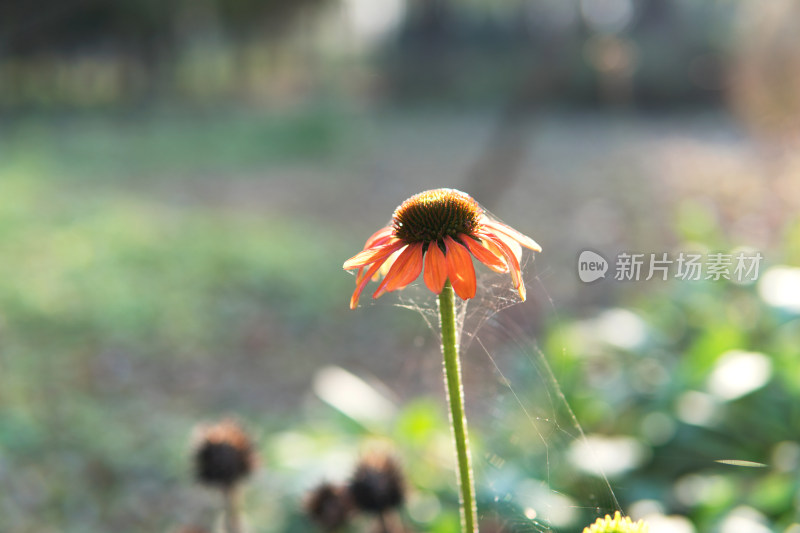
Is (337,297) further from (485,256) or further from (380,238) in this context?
(485,256)

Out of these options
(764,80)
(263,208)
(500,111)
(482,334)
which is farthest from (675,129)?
(482,334)

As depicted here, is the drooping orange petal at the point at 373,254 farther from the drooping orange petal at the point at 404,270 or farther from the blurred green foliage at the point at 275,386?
the blurred green foliage at the point at 275,386

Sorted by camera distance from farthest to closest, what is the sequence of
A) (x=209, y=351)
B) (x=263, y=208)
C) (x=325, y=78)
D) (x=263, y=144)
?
(x=325, y=78) → (x=263, y=144) → (x=263, y=208) → (x=209, y=351)

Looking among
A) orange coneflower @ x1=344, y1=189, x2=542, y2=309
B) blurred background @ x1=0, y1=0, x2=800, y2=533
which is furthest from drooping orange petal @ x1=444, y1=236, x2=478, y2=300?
blurred background @ x1=0, y1=0, x2=800, y2=533


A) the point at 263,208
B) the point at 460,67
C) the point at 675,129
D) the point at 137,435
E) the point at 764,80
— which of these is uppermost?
the point at 460,67

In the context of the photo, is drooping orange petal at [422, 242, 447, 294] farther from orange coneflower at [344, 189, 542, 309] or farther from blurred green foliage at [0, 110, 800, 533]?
blurred green foliage at [0, 110, 800, 533]

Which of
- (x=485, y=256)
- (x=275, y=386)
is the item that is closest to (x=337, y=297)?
(x=275, y=386)

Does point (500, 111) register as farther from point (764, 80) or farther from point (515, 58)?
point (764, 80)
